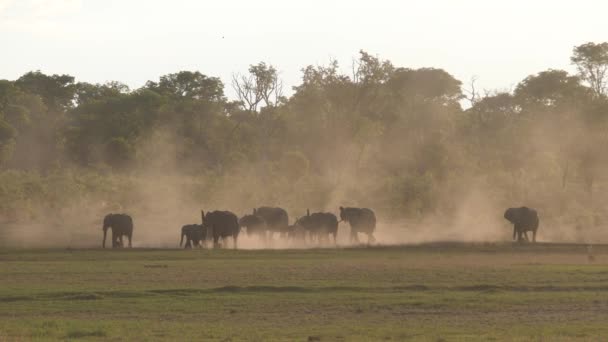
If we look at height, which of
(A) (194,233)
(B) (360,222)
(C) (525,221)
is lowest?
(A) (194,233)

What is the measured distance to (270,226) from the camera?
60.0 m

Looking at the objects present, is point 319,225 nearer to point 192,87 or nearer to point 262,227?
point 262,227

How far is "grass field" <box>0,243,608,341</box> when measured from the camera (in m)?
24.9

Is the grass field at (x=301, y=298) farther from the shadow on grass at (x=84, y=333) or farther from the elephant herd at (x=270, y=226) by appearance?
the elephant herd at (x=270, y=226)

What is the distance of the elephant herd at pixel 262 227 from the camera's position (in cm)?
5444

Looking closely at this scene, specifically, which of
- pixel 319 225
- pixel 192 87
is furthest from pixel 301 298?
pixel 192 87

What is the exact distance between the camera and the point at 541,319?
27062 mm

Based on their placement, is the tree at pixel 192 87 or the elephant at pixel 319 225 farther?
the tree at pixel 192 87

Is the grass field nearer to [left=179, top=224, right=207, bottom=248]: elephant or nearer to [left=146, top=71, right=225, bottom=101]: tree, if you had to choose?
[left=179, top=224, right=207, bottom=248]: elephant

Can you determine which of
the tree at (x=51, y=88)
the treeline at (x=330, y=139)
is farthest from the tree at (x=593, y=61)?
the tree at (x=51, y=88)

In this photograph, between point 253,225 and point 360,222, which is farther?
point 360,222

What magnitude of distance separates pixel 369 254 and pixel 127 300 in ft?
64.7

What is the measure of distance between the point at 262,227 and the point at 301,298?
89.1 ft

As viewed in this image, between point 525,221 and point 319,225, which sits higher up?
point 525,221
